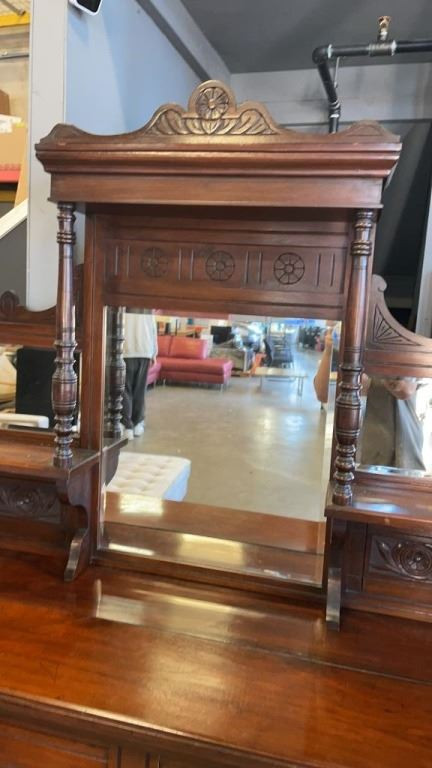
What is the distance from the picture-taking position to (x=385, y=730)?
0.85m

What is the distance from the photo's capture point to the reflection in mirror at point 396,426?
1139mm

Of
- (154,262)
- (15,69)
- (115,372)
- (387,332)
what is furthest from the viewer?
(15,69)

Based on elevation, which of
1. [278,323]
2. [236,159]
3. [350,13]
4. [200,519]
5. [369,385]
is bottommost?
[200,519]

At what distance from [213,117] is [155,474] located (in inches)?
32.6

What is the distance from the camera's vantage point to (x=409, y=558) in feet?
3.69

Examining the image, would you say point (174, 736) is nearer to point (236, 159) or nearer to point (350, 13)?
point (236, 159)

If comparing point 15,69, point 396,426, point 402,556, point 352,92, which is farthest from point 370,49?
point 15,69

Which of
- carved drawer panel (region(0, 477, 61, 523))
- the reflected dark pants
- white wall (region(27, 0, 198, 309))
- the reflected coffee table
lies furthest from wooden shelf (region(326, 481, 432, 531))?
white wall (region(27, 0, 198, 309))

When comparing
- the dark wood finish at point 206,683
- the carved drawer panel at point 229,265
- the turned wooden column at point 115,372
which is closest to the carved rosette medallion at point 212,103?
the carved drawer panel at point 229,265

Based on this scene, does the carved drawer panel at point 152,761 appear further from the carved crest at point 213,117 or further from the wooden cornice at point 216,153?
the carved crest at point 213,117

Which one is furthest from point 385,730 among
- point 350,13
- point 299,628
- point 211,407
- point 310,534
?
point 350,13

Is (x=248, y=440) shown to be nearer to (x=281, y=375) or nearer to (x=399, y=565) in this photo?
(x=281, y=375)

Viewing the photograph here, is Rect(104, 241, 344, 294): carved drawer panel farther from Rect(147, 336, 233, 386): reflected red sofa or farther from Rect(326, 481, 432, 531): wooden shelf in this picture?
Rect(326, 481, 432, 531): wooden shelf

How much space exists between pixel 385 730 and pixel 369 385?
24.5 inches
